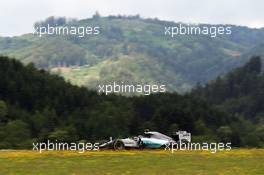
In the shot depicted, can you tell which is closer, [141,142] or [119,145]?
[119,145]

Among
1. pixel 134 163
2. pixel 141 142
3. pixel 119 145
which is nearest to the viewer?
pixel 134 163

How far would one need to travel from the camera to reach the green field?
99.1 feet

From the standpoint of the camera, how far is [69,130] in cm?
17350

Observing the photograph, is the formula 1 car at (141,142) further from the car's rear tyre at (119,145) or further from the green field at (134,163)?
the green field at (134,163)

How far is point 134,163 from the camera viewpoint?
112ft

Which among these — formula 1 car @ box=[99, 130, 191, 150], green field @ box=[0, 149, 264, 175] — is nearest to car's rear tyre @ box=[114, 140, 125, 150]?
formula 1 car @ box=[99, 130, 191, 150]

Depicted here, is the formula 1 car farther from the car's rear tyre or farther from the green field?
the green field

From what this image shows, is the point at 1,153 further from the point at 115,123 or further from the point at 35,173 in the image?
the point at 115,123

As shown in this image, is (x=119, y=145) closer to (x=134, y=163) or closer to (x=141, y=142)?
(x=141, y=142)

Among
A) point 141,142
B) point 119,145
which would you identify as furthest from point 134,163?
point 141,142

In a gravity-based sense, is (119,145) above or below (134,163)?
above

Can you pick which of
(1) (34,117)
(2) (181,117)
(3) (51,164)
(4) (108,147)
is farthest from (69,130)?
(3) (51,164)

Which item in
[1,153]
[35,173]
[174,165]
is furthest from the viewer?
[1,153]

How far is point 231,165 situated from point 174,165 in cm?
354
